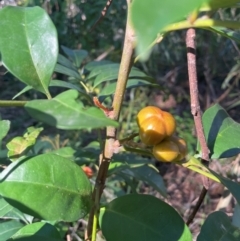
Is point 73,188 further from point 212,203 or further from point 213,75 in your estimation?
point 213,75

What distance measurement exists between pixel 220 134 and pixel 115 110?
0.73 feet

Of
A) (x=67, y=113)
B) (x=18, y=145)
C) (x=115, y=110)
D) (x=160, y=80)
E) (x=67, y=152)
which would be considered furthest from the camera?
(x=160, y=80)

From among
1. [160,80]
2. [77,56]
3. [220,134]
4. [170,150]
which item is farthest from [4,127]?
[160,80]

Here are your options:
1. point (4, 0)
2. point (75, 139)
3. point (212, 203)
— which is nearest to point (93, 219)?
point (4, 0)

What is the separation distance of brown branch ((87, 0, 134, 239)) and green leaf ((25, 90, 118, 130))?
0.24 feet

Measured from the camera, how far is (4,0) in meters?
2.21

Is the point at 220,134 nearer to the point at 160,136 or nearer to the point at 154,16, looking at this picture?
the point at 160,136

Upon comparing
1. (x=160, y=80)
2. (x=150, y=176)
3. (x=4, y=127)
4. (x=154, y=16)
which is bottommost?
(x=160, y=80)

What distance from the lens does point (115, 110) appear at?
48cm

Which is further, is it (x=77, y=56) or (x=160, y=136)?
(x=77, y=56)

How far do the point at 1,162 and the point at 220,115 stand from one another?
14.0 inches

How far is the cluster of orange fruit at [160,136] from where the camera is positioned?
0.49 metres

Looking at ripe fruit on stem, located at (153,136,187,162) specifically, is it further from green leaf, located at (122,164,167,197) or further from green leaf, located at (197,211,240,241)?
green leaf, located at (122,164,167,197)

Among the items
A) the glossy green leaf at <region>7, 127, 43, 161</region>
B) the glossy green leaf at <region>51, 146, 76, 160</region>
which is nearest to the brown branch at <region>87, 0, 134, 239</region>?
the glossy green leaf at <region>7, 127, 43, 161</region>
